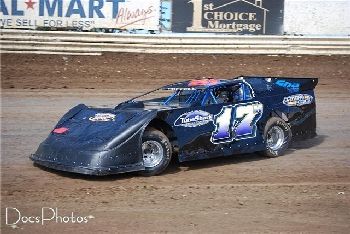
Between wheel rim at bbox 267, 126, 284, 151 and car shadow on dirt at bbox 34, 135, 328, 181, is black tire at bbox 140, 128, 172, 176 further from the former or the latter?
wheel rim at bbox 267, 126, 284, 151

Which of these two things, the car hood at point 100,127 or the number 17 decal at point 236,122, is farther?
the number 17 decal at point 236,122

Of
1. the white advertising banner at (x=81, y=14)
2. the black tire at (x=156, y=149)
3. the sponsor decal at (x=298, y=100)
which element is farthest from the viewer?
the white advertising banner at (x=81, y=14)

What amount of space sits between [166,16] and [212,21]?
146cm

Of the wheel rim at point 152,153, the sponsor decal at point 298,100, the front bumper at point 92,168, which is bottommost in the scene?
the front bumper at point 92,168

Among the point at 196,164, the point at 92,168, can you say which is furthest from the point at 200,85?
the point at 92,168

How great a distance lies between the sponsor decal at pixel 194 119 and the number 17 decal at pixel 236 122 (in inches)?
6.0

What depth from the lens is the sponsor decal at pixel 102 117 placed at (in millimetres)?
7594

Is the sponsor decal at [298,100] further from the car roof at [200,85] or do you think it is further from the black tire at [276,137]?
the car roof at [200,85]

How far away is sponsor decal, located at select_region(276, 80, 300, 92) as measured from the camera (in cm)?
924

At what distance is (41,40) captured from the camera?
17953 mm

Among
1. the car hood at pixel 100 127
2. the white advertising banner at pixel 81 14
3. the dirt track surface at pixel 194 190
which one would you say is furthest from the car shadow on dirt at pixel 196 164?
the white advertising banner at pixel 81 14

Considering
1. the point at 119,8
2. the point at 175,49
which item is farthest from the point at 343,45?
the point at 119,8

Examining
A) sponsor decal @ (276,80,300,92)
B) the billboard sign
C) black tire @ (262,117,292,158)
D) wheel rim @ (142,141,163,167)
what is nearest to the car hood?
wheel rim @ (142,141,163,167)

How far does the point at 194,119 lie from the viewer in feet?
25.6
